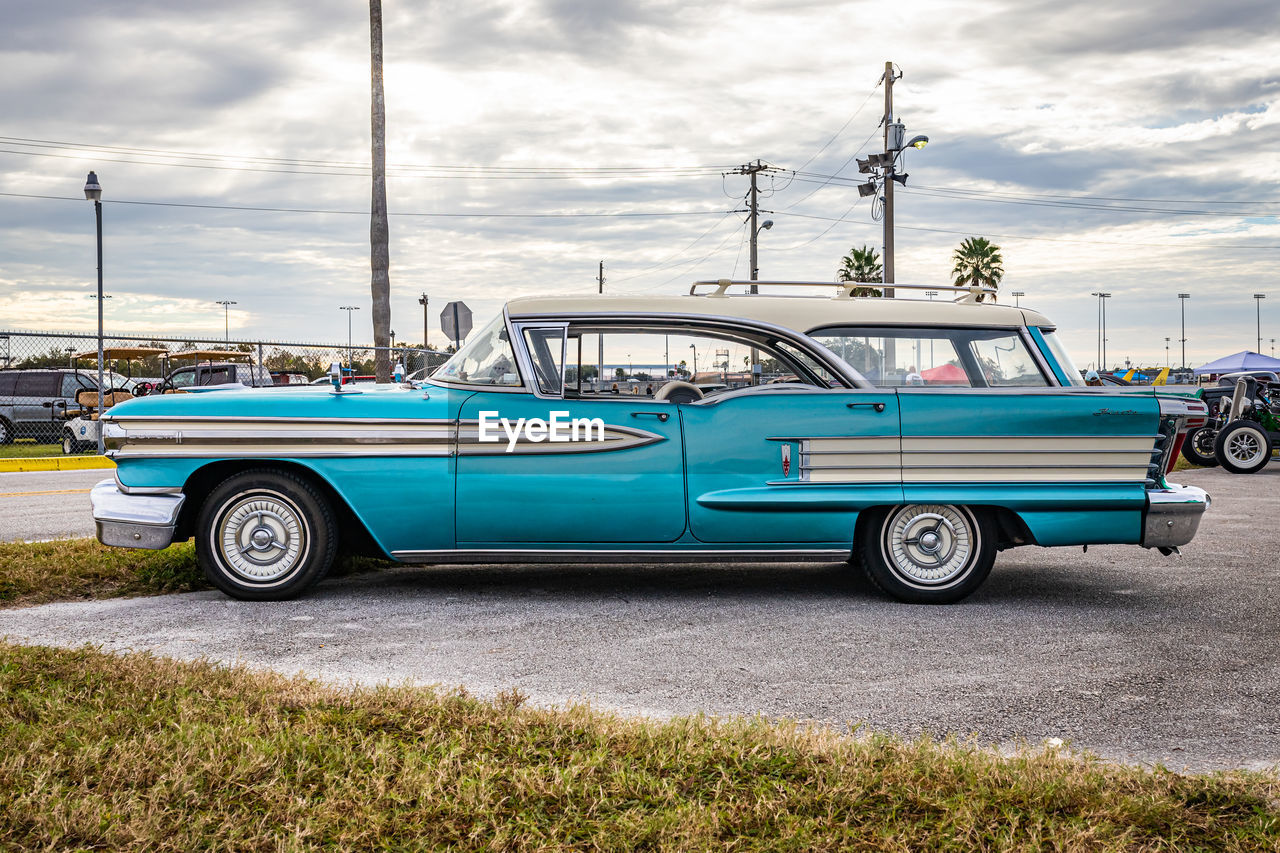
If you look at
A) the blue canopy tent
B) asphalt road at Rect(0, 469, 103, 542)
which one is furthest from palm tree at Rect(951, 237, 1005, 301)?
asphalt road at Rect(0, 469, 103, 542)

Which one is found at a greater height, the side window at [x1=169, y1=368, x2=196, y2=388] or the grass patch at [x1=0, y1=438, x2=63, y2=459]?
the side window at [x1=169, y1=368, x2=196, y2=388]

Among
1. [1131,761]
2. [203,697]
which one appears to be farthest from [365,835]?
[1131,761]

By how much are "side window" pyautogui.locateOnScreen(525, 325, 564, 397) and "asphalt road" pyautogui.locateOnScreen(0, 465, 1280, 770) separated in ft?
3.82

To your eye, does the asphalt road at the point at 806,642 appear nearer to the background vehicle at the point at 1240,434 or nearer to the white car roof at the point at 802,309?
the white car roof at the point at 802,309

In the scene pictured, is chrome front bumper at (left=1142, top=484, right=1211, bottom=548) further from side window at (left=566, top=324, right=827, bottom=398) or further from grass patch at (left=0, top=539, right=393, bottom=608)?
grass patch at (left=0, top=539, right=393, bottom=608)

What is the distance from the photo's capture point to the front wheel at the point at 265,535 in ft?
18.4

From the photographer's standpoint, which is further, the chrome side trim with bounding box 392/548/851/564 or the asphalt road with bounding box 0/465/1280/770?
the chrome side trim with bounding box 392/548/851/564

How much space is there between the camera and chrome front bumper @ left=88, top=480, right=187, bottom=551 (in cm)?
554

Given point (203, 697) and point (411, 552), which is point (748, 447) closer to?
point (411, 552)

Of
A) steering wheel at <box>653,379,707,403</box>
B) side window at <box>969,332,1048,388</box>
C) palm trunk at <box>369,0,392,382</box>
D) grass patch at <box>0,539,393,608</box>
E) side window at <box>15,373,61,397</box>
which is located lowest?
grass patch at <box>0,539,393,608</box>

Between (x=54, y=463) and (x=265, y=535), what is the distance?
1223 cm

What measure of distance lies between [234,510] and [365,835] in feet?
10.7

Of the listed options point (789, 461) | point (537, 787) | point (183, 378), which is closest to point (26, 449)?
point (183, 378)

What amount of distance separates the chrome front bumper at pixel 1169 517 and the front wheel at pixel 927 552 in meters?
0.83
